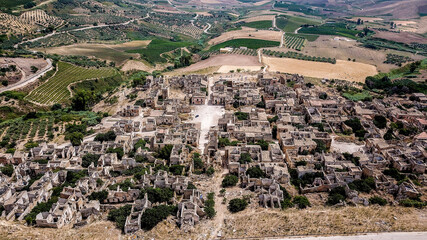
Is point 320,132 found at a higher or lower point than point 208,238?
higher

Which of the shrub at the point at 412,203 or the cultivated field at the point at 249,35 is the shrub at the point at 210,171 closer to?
the shrub at the point at 412,203

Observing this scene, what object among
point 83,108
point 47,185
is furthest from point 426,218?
point 83,108

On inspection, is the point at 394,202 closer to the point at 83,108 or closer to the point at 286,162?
the point at 286,162

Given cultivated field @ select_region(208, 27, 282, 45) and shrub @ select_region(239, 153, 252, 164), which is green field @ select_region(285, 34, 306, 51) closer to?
cultivated field @ select_region(208, 27, 282, 45)

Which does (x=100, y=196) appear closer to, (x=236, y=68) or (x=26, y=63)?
(x=236, y=68)

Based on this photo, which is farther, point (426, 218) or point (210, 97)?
point (210, 97)

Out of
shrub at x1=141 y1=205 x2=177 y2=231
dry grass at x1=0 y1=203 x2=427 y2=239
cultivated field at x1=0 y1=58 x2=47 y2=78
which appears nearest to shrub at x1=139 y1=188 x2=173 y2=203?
shrub at x1=141 y1=205 x2=177 y2=231

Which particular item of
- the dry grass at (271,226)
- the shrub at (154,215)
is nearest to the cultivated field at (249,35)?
the dry grass at (271,226)
